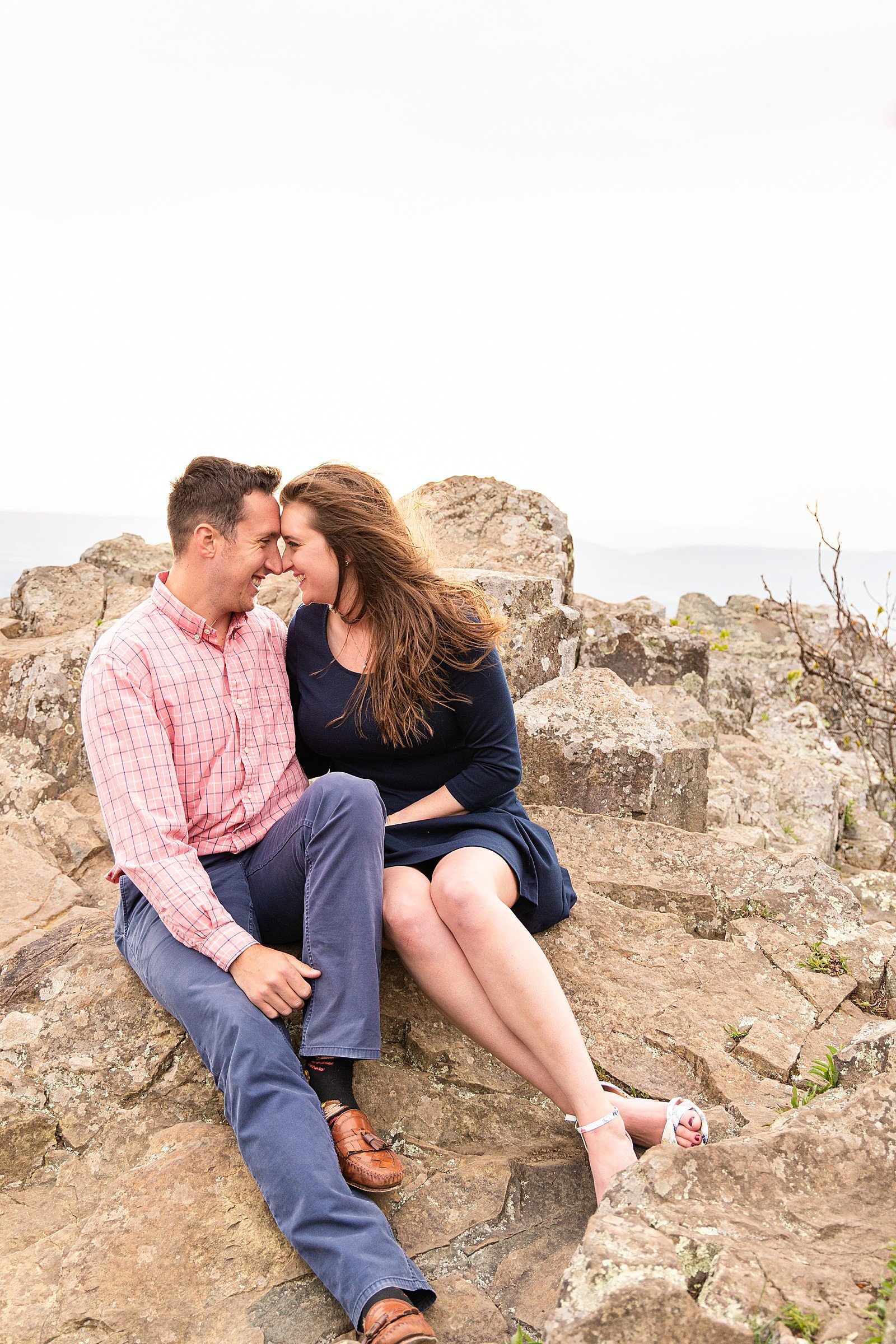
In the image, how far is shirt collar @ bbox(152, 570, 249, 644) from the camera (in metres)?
3.09

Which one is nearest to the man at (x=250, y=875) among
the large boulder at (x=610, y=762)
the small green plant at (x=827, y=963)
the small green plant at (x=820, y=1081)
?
the small green plant at (x=820, y=1081)

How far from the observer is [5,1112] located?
2.68 m

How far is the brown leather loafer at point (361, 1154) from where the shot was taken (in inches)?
94.9

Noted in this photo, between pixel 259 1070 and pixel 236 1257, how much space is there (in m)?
0.41

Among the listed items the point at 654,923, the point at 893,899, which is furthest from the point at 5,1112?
the point at 893,899

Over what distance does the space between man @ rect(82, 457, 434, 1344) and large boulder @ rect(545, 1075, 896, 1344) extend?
22.1 inches

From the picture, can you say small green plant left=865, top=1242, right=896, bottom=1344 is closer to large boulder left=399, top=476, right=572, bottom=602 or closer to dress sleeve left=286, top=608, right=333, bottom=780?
dress sleeve left=286, top=608, right=333, bottom=780

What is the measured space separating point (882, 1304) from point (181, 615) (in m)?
2.48

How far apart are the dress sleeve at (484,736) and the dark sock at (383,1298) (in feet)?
4.62

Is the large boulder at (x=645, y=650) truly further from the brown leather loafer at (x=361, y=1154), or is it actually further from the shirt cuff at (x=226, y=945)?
the brown leather loafer at (x=361, y=1154)

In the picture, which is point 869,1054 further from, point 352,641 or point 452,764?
point 352,641

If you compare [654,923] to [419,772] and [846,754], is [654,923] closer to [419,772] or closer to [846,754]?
[419,772]

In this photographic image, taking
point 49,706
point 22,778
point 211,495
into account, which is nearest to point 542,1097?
point 211,495

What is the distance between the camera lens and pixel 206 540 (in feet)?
10.1
